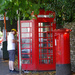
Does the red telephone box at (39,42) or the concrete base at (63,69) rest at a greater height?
the red telephone box at (39,42)

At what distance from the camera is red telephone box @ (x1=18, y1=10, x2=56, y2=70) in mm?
6867

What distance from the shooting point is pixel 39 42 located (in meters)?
6.94

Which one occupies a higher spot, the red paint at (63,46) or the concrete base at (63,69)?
the red paint at (63,46)

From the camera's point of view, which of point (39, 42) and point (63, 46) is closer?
point (63, 46)

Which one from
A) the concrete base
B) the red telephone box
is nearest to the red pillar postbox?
the concrete base

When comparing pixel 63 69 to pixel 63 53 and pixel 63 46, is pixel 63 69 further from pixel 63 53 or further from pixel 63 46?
pixel 63 46

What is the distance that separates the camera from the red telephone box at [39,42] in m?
6.87

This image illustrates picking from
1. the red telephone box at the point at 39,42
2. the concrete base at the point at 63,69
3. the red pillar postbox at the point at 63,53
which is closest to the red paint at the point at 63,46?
the red pillar postbox at the point at 63,53

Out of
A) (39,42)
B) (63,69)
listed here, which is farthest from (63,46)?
(39,42)

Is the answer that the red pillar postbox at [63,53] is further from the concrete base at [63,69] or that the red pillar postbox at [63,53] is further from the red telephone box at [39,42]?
the red telephone box at [39,42]

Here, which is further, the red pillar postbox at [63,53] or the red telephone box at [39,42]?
the red telephone box at [39,42]

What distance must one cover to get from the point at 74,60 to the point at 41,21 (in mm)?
2011

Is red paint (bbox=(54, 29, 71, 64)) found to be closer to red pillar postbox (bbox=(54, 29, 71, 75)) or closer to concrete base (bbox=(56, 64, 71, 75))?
red pillar postbox (bbox=(54, 29, 71, 75))

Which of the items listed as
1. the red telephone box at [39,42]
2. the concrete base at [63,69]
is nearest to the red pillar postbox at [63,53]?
the concrete base at [63,69]
